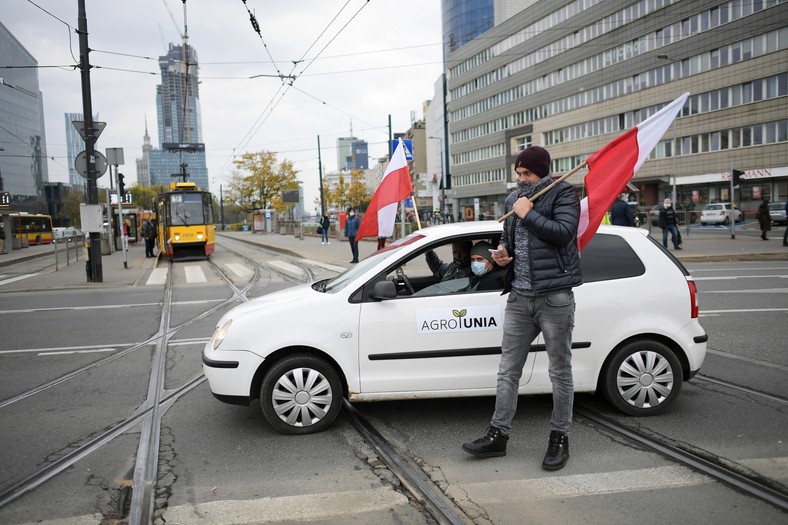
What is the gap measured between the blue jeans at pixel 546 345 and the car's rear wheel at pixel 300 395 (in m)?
1.28

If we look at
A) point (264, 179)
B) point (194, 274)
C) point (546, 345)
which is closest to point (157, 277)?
point (194, 274)

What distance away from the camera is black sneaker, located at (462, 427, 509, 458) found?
163 inches

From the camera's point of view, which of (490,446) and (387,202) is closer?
(490,446)

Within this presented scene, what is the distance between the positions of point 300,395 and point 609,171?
2819mm

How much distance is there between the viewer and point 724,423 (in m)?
4.73

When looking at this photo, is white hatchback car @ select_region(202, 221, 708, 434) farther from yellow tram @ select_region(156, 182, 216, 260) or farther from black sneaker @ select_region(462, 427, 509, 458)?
yellow tram @ select_region(156, 182, 216, 260)

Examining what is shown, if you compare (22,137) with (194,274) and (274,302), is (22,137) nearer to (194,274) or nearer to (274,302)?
(194,274)

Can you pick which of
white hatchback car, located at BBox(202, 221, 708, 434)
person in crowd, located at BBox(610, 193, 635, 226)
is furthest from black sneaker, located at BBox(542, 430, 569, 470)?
person in crowd, located at BBox(610, 193, 635, 226)

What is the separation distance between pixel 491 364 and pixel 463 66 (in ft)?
288

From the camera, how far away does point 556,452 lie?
158 inches

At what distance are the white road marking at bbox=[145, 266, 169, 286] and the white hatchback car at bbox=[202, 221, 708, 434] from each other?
13.0 meters

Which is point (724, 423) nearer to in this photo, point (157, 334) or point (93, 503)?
point (93, 503)

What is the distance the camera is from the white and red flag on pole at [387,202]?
7.84 metres

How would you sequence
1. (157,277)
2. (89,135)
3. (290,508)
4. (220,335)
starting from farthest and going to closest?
1. (157,277)
2. (89,135)
3. (220,335)
4. (290,508)
